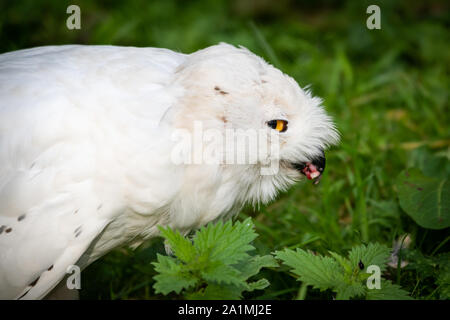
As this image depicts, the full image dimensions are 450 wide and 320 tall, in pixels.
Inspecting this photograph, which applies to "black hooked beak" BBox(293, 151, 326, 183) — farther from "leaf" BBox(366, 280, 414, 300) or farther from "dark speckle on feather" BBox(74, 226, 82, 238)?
"dark speckle on feather" BBox(74, 226, 82, 238)

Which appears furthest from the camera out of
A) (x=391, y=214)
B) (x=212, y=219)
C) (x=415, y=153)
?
(x=415, y=153)

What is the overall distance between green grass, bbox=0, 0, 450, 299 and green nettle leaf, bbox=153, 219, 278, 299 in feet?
1.07

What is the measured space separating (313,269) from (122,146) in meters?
0.91

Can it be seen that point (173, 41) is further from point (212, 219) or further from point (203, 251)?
point (203, 251)

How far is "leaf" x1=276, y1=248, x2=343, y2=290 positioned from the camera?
199cm

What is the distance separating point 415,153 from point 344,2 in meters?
2.70

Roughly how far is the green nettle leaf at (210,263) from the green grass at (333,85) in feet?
1.07

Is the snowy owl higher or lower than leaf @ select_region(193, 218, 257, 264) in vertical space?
higher

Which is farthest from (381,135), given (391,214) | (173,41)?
(173,41)

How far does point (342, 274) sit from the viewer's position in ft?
6.79

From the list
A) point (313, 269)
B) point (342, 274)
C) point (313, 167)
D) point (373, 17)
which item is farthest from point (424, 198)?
point (373, 17)

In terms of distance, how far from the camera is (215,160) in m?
2.14

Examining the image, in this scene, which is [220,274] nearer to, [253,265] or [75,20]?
[253,265]

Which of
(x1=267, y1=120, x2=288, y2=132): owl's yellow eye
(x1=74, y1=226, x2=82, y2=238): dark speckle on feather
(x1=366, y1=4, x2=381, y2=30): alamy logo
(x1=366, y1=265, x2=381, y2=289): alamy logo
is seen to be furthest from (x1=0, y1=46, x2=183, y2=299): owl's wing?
(x1=366, y1=4, x2=381, y2=30): alamy logo
